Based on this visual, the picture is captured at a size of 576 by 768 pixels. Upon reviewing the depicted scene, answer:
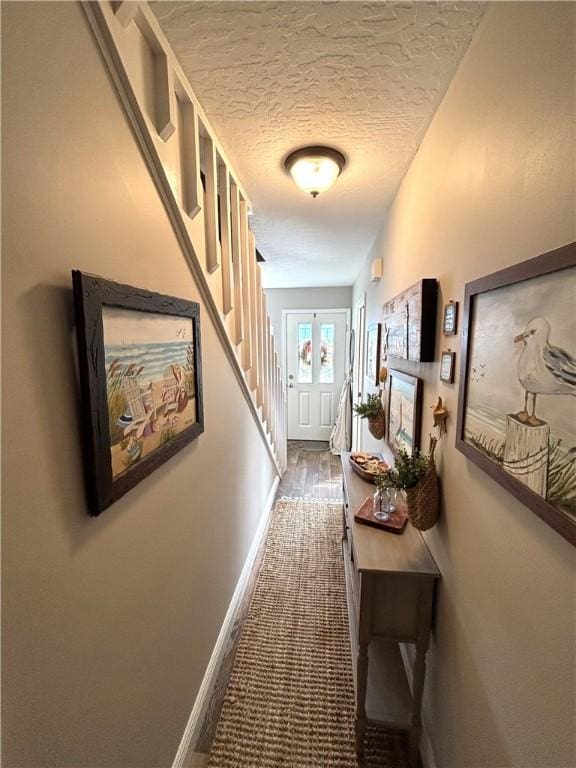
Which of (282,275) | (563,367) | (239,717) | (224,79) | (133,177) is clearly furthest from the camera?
(282,275)

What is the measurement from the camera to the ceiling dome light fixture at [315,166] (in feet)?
4.55

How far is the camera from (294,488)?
10.9 feet

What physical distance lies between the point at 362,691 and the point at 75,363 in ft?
4.73

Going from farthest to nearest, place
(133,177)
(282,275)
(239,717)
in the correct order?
(282,275)
(239,717)
(133,177)

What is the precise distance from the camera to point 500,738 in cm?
70

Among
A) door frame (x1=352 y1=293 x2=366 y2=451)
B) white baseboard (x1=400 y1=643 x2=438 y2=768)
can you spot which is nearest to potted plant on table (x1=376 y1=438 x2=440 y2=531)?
white baseboard (x1=400 y1=643 x2=438 y2=768)

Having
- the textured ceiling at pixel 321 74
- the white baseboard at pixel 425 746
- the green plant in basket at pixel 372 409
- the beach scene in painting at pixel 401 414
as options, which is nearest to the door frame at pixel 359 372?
the green plant in basket at pixel 372 409

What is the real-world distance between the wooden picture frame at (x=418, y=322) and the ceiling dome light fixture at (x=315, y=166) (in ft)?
Answer: 2.22

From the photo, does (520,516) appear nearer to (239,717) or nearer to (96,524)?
(96,524)

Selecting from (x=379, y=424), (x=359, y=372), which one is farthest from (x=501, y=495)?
(x=359, y=372)

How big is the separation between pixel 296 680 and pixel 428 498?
1.12m

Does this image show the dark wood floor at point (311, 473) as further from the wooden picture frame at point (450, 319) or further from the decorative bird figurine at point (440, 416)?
the wooden picture frame at point (450, 319)

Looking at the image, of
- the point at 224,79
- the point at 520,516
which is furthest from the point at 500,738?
the point at 224,79

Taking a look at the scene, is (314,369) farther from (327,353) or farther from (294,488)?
(294,488)
